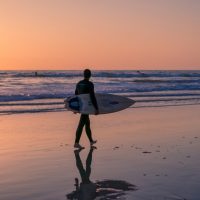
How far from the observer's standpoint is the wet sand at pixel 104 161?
6.55 metres

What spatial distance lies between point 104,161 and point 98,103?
4573 millimetres

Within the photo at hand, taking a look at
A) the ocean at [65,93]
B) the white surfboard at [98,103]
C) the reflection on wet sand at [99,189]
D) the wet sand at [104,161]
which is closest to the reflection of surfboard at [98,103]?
the white surfboard at [98,103]

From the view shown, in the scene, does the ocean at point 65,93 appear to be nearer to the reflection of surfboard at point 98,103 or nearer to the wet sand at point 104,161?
the reflection of surfboard at point 98,103

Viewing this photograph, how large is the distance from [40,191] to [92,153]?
3190 mm

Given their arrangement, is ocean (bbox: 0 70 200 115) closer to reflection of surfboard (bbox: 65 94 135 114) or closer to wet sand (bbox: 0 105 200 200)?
reflection of surfboard (bbox: 65 94 135 114)

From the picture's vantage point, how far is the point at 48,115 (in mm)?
16859

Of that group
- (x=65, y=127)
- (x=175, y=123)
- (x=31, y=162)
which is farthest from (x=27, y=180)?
(x=175, y=123)

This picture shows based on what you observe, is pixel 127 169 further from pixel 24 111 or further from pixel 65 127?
pixel 24 111

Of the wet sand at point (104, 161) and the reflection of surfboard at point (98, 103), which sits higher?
the reflection of surfboard at point (98, 103)

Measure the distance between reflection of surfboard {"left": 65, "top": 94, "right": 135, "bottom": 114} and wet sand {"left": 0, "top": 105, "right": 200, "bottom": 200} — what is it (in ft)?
1.89

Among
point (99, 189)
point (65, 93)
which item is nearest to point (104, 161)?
point (99, 189)

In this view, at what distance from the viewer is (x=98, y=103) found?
13.1 m

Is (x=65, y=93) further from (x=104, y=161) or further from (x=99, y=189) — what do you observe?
(x=99, y=189)

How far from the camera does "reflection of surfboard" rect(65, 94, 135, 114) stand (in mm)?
11062
